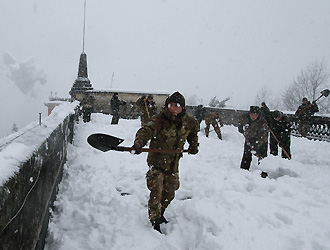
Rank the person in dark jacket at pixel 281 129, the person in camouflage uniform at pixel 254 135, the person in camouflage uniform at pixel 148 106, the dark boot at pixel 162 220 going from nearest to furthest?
the dark boot at pixel 162 220 → the person in camouflage uniform at pixel 254 135 → the person in dark jacket at pixel 281 129 → the person in camouflage uniform at pixel 148 106

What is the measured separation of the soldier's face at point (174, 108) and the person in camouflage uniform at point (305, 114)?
10973 millimetres

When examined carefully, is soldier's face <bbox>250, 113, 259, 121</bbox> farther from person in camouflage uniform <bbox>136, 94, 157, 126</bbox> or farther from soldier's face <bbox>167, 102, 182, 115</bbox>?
soldier's face <bbox>167, 102, 182, 115</bbox>

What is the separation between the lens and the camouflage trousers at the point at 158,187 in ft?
11.4

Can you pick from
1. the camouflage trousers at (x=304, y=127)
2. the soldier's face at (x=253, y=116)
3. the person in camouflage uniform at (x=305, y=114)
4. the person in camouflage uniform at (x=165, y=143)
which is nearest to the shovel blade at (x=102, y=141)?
the person in camouflage uniform at (x=165, y=143)

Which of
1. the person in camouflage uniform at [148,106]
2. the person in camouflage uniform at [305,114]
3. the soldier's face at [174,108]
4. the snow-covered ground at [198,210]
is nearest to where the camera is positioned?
the snow-covered ground at [198,210]

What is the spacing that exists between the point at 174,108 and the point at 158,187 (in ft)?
3.76

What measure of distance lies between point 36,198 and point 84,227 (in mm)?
1257

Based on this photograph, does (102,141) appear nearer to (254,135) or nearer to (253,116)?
(253,116)

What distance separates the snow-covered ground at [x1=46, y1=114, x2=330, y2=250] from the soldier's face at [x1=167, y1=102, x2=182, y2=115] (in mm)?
1636

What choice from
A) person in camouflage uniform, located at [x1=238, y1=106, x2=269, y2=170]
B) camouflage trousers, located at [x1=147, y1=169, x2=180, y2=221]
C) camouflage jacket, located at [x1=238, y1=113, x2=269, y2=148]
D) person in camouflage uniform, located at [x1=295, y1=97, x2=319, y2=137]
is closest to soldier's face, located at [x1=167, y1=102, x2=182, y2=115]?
camouflage trousers, located at [x1=147, y1=169, x2=180, y2=221]

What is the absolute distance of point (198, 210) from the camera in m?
3.87

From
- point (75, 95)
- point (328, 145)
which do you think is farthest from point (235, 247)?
point (75, 95)

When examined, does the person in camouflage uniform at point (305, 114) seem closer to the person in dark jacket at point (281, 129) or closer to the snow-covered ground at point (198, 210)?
the person in dark jacket at point (281, 129)

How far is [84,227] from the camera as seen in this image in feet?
11.0
